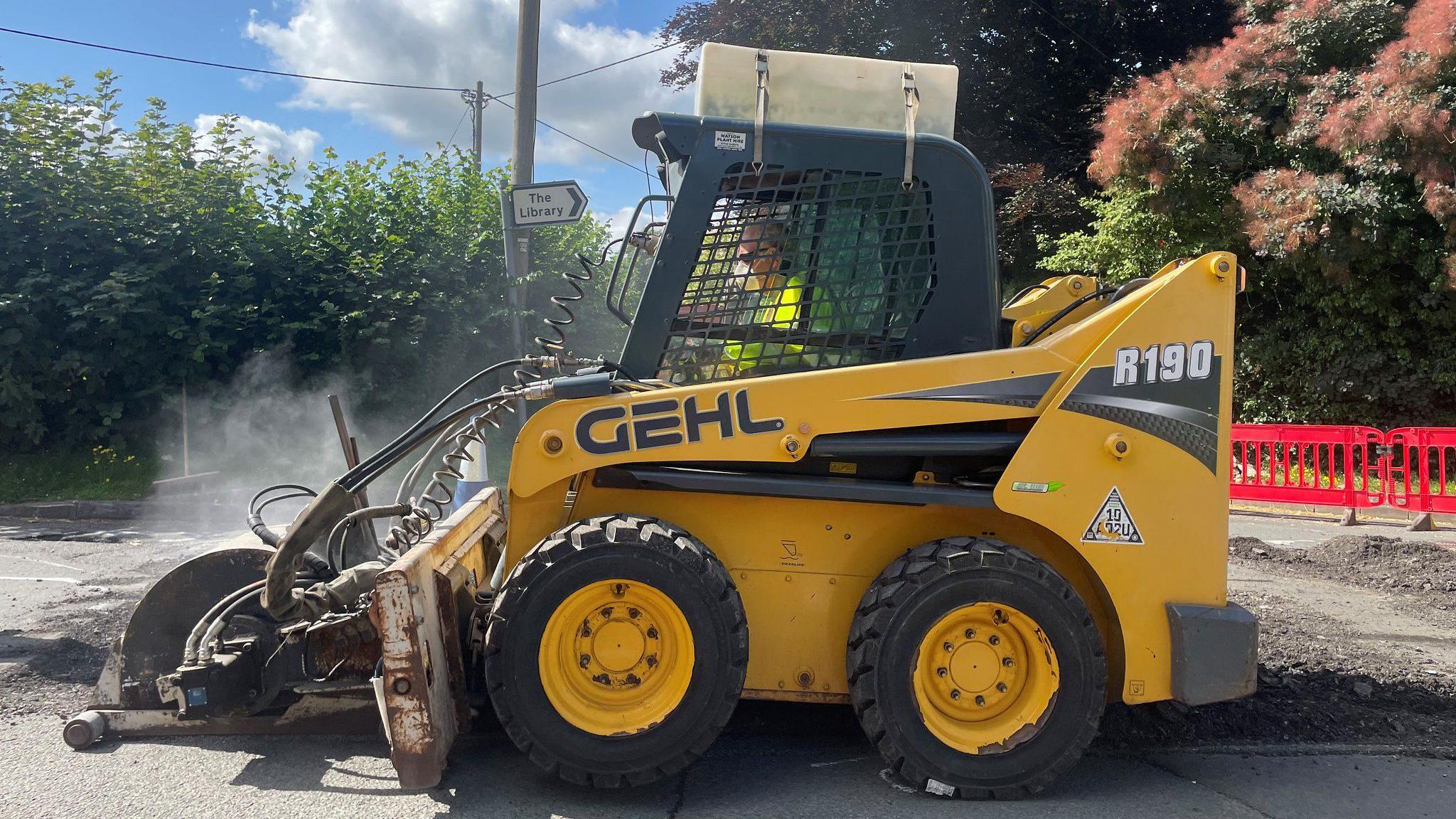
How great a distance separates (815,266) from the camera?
3.57 meters

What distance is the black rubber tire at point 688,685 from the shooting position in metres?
3.20

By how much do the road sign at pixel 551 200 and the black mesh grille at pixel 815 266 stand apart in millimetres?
4679

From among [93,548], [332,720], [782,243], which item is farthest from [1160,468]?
[93,548]

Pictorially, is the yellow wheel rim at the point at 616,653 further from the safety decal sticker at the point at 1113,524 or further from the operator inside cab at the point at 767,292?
the safety decal sticker at the point at 1113,524

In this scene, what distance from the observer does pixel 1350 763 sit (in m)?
3.58

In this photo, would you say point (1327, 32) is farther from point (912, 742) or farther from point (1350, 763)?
point (912, 742)

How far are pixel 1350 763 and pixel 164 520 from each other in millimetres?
9622

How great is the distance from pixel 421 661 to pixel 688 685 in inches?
33.0

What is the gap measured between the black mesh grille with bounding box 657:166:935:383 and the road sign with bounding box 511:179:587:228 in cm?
468

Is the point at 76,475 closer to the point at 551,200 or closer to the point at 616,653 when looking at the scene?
the point at 551,200

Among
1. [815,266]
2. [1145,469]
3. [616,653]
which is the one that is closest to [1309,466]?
[1145,469]

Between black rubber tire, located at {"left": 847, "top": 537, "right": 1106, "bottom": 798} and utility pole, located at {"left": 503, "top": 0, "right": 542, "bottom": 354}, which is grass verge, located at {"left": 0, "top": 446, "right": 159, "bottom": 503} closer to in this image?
utility pole, located at {"left": 503, "top": 0, "right": 542, "bottom": 354}

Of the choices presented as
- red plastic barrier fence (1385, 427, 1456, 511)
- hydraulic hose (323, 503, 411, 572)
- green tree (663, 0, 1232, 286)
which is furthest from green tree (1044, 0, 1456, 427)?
hydraulic hose (323, 503, 411, 572)

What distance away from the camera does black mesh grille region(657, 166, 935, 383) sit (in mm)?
3570
